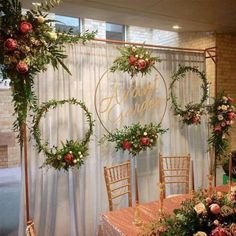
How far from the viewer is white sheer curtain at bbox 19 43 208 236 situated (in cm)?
294

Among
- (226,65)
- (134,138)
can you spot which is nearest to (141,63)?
(134,138)

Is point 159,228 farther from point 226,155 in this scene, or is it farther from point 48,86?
point 226,155

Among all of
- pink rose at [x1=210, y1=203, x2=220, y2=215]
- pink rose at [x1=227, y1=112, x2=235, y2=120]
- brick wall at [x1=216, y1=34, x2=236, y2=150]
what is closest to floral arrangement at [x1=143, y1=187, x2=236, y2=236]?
pink rose at [x1=210, y1=203, x2=220, y2=215]

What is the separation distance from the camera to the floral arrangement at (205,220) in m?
1.34

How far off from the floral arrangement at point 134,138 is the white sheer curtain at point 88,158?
0.39ft

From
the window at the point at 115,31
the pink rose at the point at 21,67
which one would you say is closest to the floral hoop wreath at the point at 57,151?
the pink rose at the point at 21,67

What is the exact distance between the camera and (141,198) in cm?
362

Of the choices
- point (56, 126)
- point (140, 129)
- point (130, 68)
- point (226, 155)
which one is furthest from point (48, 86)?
point (226, 155)

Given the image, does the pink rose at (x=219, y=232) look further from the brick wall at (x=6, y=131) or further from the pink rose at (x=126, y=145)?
the brick wall at (x=6, y=131)

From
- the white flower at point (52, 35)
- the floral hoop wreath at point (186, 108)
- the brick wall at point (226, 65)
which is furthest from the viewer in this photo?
the brick wall at point (226, 65)

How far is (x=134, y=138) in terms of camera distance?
3.20 metres

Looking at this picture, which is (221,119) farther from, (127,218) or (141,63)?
(127,218)

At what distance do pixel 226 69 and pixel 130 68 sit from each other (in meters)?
2.26

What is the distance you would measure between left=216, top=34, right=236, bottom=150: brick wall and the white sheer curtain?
53.4 inches
